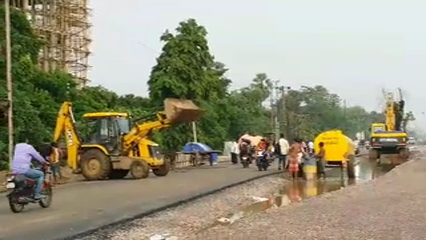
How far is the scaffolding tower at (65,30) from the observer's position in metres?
69.3

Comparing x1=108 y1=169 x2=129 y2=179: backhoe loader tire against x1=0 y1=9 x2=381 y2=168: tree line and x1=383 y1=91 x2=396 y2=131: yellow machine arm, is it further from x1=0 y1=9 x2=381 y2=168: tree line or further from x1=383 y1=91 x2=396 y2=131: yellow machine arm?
x1=383 y1=91 x2=396 y2=131: yellow machine arm

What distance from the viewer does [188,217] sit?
52.5 feet

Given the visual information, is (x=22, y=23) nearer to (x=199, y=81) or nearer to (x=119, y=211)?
(x=199, y=81)

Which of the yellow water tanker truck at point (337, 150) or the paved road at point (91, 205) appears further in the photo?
the yellow water tanker truck at point (337, 150)

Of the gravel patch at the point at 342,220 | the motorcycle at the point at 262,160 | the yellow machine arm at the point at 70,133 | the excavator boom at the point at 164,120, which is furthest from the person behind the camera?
the motorcycle at the point at 262,160

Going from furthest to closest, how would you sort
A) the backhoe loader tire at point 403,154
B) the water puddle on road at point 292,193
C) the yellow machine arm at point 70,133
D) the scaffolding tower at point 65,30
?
the scaffolding tower at point 65,30
the backhoe loader tire at point 403,154
the yellow machine arm at point 70,133
the water puddle on road at point 292,193

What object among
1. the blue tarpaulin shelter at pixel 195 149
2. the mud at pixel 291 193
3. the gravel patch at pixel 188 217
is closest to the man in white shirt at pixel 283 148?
the mud at pixel 291 193

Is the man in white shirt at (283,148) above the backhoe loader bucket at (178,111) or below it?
below

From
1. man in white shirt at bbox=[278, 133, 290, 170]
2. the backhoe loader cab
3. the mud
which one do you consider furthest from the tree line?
the mud

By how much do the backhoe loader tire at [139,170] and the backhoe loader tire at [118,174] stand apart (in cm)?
46

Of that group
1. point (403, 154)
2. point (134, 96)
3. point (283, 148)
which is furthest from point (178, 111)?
point (134, 96)

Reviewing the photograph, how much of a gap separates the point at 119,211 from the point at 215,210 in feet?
8.01

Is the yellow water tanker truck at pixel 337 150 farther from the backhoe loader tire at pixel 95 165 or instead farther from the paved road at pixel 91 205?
the backhoe loader tire at pixel 95 165

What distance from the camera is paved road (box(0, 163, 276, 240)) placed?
44.3ft
